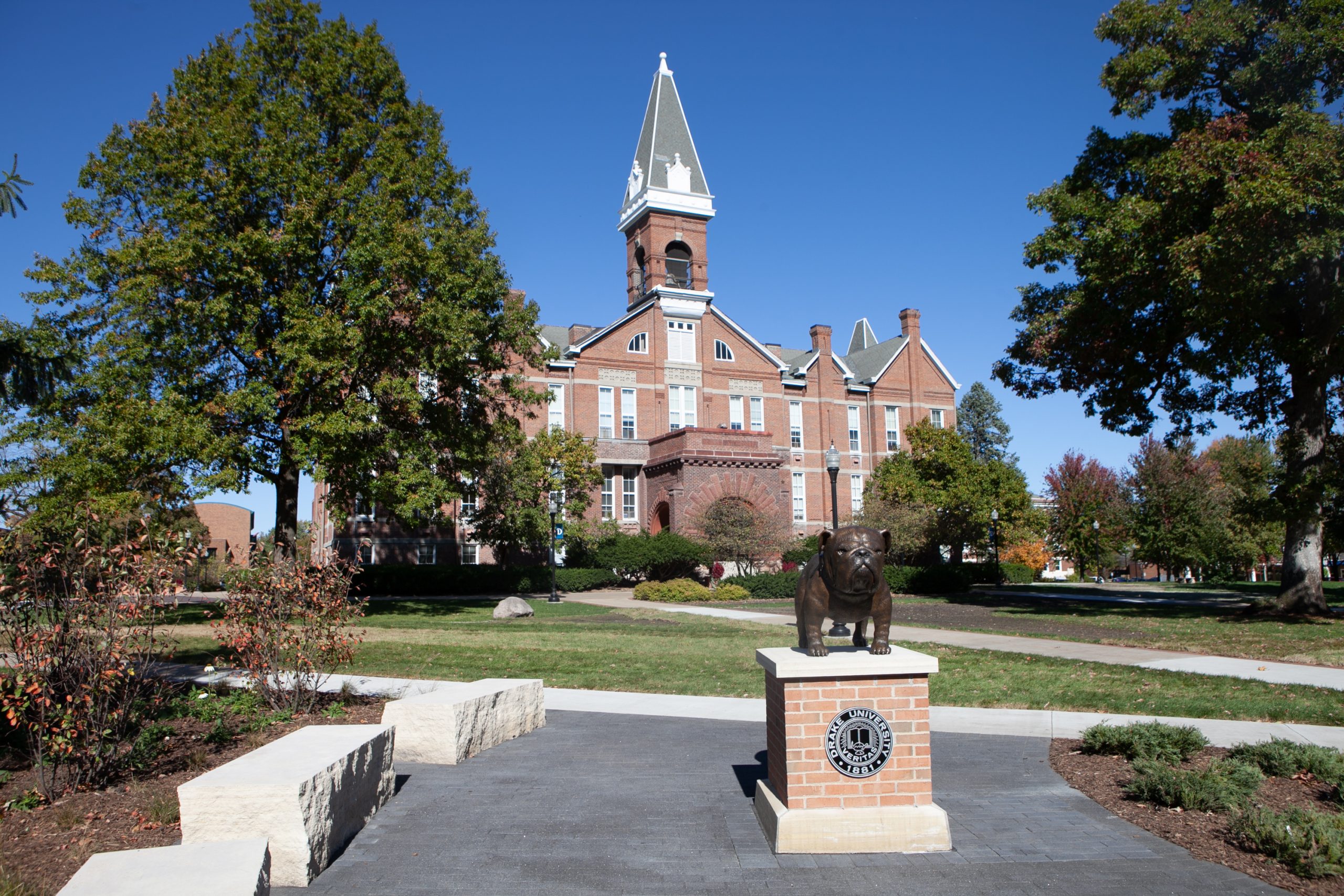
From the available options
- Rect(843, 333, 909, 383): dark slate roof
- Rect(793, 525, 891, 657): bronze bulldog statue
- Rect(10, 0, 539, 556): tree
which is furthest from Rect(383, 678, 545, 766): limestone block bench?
Result: Rect(843, 333, 909, 383): dark slate roof

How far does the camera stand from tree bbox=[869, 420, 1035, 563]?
Answer: 4344 centimetres

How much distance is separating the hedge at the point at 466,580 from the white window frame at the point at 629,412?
978 cm

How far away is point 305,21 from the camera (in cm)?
2502

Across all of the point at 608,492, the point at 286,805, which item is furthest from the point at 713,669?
the point at 608,492

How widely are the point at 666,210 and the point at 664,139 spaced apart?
474 cm

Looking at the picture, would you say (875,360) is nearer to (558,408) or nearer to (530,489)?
(558,408)

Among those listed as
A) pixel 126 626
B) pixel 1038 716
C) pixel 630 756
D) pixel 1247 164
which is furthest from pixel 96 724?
pixel 1247 164

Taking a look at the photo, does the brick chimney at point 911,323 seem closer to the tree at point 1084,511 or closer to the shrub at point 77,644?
the tree at point 1084,511

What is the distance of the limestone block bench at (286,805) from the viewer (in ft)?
17.4

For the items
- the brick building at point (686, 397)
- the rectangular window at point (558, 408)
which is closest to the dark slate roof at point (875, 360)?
the brick building at point (686, 397)

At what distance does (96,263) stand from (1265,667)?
87.5 ft

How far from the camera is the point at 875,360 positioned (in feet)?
189

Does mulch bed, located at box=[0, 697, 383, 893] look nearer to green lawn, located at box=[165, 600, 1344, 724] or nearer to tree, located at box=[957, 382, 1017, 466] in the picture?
green lawn, located at box=[165, 600, 1344, 724]

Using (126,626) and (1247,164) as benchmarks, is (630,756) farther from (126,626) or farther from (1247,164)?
(1247,164)
